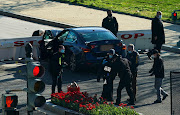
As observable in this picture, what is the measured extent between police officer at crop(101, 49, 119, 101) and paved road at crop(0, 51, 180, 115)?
1.86 ft

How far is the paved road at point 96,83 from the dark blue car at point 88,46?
54cm

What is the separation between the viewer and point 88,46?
16.4m

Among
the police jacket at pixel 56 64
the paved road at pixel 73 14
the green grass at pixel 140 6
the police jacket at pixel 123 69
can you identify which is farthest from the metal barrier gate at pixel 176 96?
the green grass at pixel 140 6

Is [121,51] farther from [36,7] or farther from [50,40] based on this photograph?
[36,7]

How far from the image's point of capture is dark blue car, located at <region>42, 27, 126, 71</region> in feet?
53.8

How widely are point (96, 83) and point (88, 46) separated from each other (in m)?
1.52

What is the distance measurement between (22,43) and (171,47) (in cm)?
684

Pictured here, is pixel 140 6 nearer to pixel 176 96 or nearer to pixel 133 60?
pixel 133 60

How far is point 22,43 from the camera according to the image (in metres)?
19.2

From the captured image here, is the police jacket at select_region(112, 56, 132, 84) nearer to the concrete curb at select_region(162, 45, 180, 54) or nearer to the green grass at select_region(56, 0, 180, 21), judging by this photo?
the concrete curb at select_region(162, 45, 180, 54)

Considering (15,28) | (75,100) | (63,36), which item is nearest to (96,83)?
(63,36)

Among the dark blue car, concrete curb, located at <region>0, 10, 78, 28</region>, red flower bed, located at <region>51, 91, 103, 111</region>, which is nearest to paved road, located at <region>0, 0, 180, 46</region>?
concrete curb, located at <region>0, 10, 78, 28</region>

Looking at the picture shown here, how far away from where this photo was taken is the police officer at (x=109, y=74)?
1302cm

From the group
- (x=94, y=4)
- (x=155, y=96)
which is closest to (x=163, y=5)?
(x=94, y=4)
